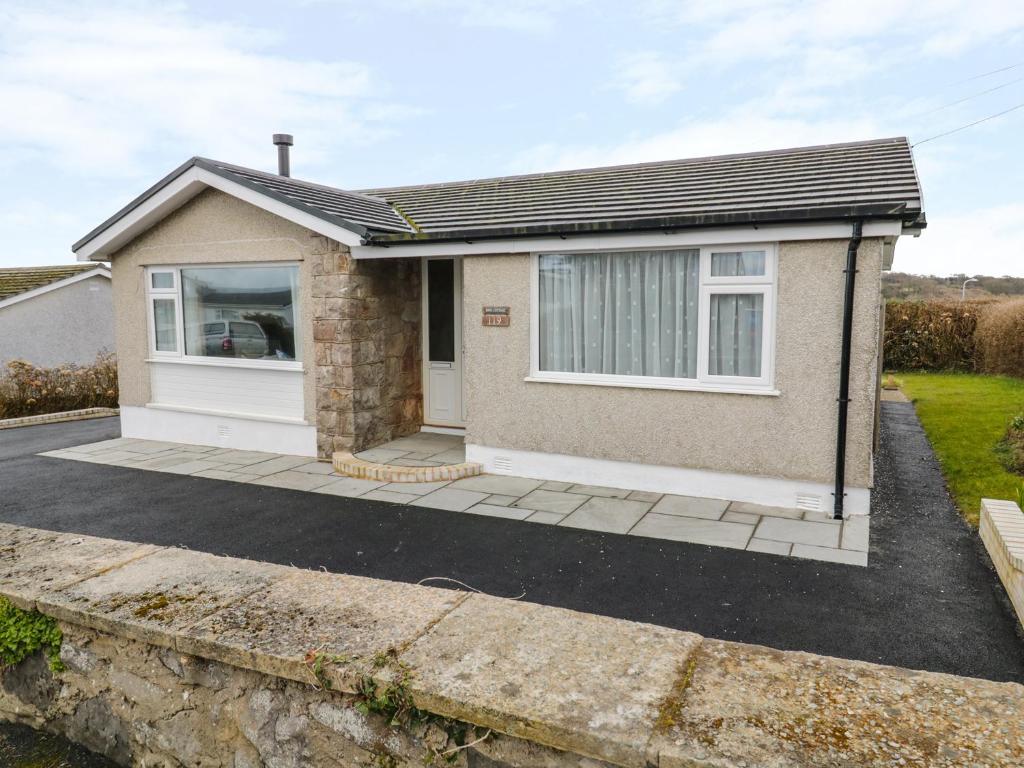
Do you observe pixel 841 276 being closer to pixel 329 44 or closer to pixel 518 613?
pixel 518 613

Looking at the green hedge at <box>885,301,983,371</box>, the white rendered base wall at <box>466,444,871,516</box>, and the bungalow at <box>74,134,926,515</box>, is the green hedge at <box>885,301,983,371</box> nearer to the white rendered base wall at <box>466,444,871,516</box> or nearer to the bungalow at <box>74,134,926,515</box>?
the bungalow at <box>74,134,926,515</box>

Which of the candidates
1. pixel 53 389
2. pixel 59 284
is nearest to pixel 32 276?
pixel 59 284

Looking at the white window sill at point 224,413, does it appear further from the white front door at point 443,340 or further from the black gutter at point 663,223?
the black gutter at point 663,223

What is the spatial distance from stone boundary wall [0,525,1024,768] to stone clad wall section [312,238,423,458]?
608 centimetres

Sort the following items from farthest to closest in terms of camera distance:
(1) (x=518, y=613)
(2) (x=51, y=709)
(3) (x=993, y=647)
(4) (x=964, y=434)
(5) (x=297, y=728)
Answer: (4) (x=964, y=434) → (3) (x=993, y=647) → (2) (x=51, y=709) → (1) (x=518, y=613) → (5) (x=297, y=728)

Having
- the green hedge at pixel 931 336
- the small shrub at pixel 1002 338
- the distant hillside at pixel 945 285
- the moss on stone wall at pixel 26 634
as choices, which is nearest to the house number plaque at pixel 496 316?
the moss on stone wall at pixel 26 634

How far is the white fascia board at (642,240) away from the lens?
6582 mm

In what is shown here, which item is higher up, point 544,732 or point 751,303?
point 751,303

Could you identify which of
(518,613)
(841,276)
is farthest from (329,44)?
(518,613)

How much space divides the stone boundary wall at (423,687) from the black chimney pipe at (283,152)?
10.5m

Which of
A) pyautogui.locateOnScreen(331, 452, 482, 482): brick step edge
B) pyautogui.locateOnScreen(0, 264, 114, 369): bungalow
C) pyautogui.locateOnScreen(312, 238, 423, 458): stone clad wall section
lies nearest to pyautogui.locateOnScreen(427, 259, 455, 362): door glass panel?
pyautogui.locateOnScreen(312, 238, 423, 458): stone clad wall section

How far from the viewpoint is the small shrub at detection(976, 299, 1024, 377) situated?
17859 millimetres

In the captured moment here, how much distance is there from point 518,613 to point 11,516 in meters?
7.05

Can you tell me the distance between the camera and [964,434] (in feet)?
35.4
